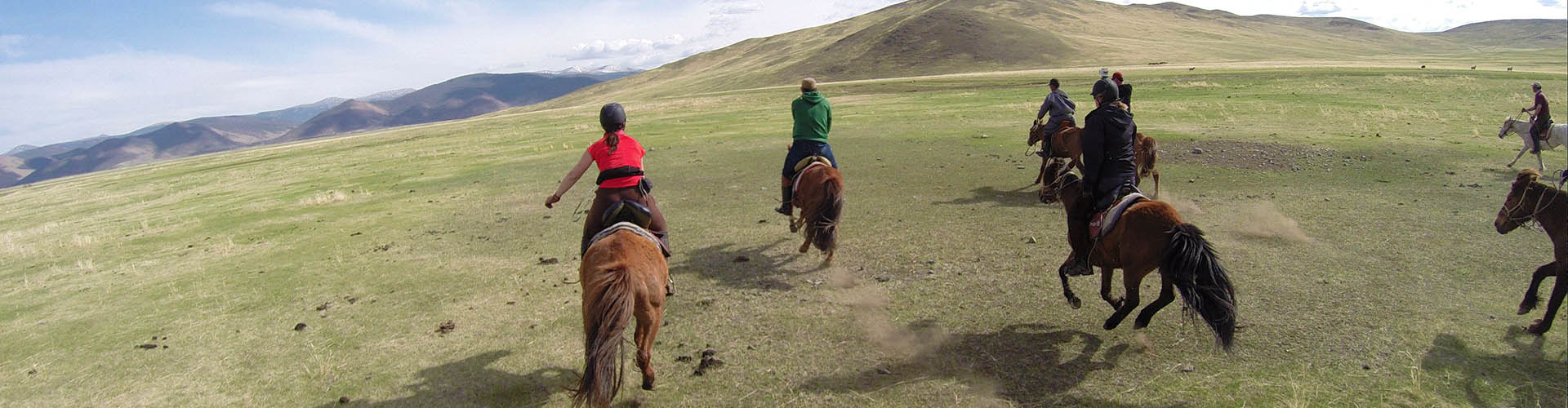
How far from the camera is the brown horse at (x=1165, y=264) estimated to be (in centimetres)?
474

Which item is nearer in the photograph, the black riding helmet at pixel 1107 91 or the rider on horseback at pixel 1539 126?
the black riding helmet at pixel 1107 91

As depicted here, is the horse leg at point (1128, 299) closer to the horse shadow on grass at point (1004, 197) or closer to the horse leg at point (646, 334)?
the horse leg at point (646, 334)

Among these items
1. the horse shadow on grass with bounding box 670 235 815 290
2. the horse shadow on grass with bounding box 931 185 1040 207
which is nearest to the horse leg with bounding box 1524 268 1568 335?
the horse shadow on grass with bounding box 931 185 1040 207

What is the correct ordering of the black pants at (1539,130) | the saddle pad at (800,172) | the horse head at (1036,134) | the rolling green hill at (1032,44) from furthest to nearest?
1. the rolling green hill at (1032,44)
2. the horse head at (1036,134)
3. the black pants at (1539,130)
4. the saddle pad at (800,172)

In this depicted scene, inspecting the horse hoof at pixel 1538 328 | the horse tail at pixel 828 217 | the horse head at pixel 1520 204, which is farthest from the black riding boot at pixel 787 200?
the horse head at pixel 1520 204

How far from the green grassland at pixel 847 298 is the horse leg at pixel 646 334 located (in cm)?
24

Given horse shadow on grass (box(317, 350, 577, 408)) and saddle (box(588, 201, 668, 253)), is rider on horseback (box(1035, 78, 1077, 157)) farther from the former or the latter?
horse shadow on grass (box(317, 350, 577, 408))

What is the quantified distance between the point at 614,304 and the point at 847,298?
3.56m

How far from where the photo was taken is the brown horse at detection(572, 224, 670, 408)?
4.06 meters

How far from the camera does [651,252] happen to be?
5.24 meters

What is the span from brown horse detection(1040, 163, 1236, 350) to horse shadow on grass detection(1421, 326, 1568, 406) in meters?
1.70

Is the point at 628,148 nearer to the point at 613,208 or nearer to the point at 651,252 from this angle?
the point at 613,208

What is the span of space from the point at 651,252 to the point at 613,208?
0.76 m

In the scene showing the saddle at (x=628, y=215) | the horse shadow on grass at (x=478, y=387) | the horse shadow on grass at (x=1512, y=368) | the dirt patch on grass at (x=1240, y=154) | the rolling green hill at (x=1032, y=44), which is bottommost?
the horse shadow on grass at (x=1512, y=368)
